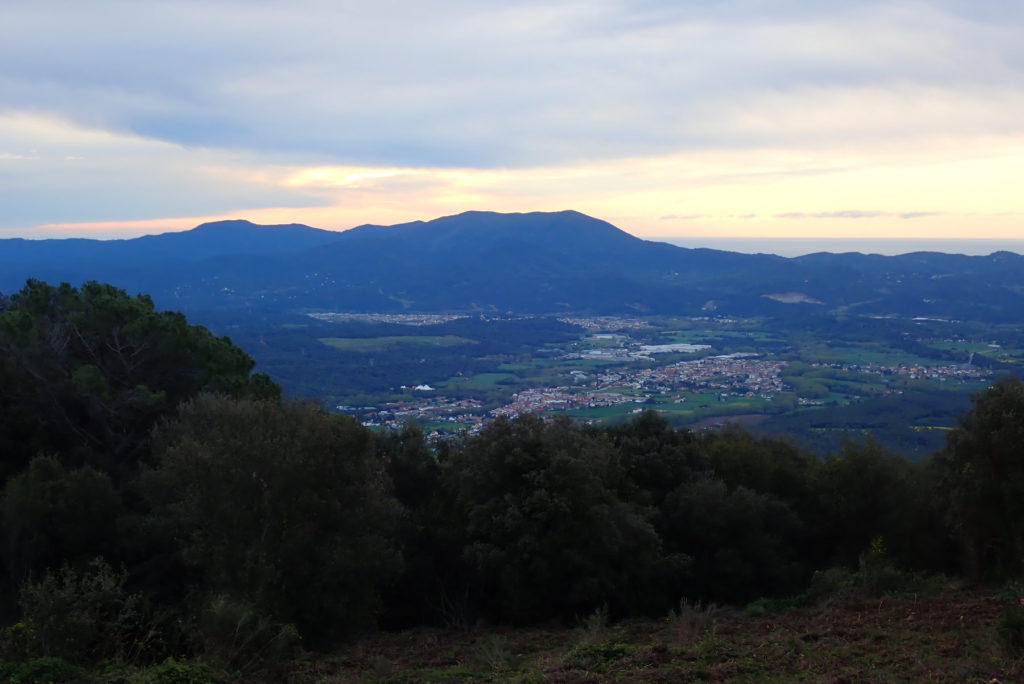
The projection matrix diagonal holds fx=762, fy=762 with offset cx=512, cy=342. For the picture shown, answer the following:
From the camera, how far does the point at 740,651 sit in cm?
831

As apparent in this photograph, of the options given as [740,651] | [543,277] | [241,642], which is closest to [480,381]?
Answer: [740,651]

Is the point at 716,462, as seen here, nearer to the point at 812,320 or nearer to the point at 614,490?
the point at 614,490

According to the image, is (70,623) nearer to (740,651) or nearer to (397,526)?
(397,526)

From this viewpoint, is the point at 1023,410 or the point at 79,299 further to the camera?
the point at 79,299

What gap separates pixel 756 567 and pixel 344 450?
900cm

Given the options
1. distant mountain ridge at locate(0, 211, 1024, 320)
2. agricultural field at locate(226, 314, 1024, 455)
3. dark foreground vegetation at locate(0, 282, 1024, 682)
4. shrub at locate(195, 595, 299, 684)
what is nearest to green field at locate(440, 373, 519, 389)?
agricultural field at locate(226, 314, 1024, 455)

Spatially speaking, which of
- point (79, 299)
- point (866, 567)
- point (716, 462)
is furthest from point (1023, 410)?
point (79, 299)

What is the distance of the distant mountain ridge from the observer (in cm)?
11594

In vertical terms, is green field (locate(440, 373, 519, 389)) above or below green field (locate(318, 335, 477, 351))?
below

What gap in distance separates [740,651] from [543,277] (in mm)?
146661

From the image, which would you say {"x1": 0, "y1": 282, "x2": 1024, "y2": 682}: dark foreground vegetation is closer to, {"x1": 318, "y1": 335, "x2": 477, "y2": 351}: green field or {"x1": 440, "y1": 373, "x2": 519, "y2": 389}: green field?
{"x1": 440, "y1": 373, "x2": 519, "y2": 389}: green field

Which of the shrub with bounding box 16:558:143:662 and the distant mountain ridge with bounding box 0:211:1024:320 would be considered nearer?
the shrub with bounding box 16:558:143:662

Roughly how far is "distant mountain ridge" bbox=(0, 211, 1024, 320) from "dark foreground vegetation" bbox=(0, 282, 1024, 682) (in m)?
93.1

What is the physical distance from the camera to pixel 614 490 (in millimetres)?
15055
